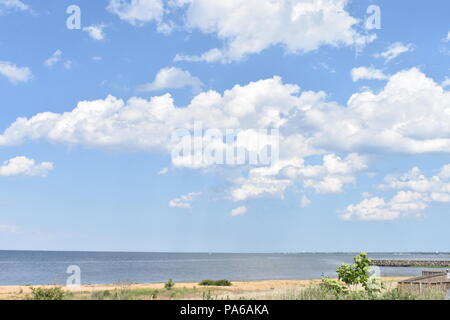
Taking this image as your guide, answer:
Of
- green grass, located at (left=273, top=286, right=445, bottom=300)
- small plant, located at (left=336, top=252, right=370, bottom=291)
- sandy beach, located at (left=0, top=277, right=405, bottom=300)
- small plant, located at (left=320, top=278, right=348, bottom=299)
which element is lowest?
sandy beach, located at (left=0, top=277, right=405, bottom=300)

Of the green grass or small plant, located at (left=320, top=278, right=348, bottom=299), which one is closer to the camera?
the green grass

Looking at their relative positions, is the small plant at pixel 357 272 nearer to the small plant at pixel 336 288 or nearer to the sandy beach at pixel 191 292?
the small plant at pixel 336 288

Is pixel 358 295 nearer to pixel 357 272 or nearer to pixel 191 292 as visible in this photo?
pixel 357 272

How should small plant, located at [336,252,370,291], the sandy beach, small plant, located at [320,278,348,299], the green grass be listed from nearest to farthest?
the green grass → small plant, located at [320,278,348,299] → small plant, located at [336,252,370,291] → the sandy beach

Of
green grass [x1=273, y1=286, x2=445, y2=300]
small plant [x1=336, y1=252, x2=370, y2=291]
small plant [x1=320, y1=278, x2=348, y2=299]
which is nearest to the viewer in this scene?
green grass [x1=273, y1=286, x2=445, y2=300]

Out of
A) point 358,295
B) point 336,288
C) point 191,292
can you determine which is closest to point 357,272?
point 336,288

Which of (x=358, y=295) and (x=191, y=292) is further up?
(x=358, y=295)

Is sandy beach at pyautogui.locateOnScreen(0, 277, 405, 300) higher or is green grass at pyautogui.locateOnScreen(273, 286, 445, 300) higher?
green grass at pyautogui.locateOnScreen(273, 286, 445, 300)

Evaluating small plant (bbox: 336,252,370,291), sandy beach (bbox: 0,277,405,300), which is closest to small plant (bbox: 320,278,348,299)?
small plant (bbox: 336,252,370,291)

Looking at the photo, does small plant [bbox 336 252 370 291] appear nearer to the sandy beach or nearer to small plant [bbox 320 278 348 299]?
small plant [bbox 320 278 348 299]
